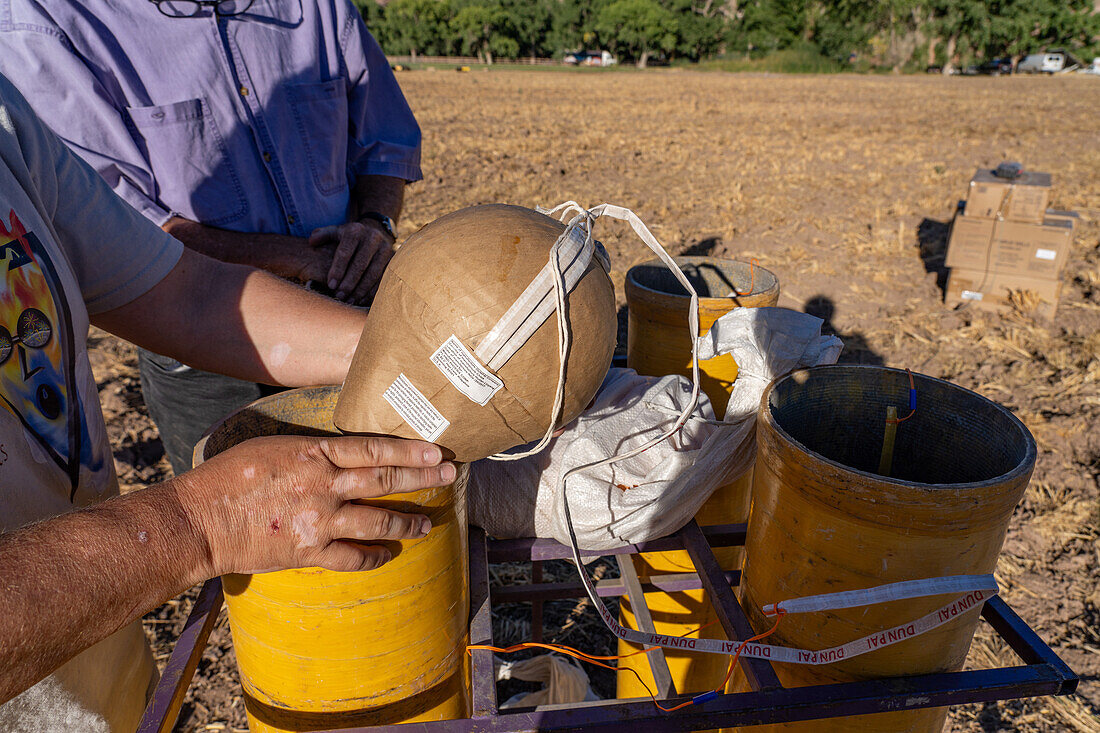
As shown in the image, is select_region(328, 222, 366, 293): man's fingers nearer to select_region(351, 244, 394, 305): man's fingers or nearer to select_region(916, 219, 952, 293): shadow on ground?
select_region(351, 244, 394, 305): man's fingers

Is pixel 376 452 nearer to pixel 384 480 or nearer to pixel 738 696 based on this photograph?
pixel 384 480

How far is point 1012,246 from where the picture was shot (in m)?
5.73

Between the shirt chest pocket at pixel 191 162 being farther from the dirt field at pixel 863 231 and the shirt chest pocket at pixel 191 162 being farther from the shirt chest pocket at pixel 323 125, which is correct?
the dirt field at pixel 863 231

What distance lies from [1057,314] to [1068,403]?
172 centimetres

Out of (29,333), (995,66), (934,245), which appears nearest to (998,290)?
(934,245)

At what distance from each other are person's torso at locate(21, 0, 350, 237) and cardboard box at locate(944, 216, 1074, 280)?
5.45m

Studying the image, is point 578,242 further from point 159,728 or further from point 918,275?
point 918,275

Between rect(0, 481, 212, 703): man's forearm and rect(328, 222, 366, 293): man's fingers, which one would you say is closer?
rect(0, 481, 212, 703): man's forearm

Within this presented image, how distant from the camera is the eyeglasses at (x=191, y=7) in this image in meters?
2.08

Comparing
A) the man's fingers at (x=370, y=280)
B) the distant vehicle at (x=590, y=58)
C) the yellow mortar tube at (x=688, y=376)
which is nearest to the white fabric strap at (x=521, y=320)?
the yellow mortar tube at (x=688, y=376)

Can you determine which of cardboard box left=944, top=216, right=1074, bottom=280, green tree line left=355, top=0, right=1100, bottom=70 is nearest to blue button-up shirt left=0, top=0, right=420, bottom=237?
cardboard box left=944, top=216, right=1074, bottom=280

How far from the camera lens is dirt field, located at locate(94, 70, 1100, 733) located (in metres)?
3.10

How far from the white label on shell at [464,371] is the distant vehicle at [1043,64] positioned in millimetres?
61529

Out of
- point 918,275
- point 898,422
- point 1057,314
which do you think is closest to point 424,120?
A: point 918,275
